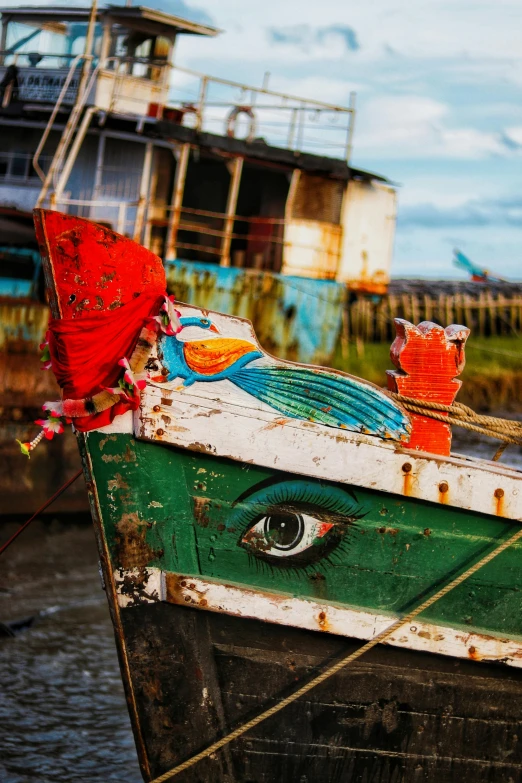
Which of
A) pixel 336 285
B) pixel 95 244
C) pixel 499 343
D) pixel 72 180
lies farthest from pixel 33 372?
pixel 499 343

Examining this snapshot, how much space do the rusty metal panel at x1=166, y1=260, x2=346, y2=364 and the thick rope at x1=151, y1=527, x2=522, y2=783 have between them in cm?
1200

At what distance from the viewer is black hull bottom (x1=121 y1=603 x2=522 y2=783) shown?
5004mm

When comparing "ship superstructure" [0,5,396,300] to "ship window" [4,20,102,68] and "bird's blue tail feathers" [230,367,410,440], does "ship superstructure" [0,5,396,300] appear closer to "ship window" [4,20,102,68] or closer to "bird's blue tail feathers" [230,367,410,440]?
"ship window" [4,20,102,68]

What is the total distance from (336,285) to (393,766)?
48.7ft

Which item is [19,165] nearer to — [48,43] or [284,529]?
[48,43]

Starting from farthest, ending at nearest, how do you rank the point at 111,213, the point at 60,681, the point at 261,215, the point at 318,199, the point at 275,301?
the point at 261,215, the point at 318,199, the point at 111,213, the point at 275,301, the point at 60,681

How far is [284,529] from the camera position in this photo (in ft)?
16.2

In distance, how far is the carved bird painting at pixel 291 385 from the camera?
4.82 meters

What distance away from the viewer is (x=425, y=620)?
5.02m

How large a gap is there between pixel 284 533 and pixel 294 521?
83 millimetres

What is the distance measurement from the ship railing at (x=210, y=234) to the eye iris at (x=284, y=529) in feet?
41.4

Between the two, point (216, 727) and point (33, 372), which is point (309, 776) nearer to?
point (216, 727)

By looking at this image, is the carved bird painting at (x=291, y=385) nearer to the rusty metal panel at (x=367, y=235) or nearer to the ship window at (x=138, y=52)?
the rusty metal panel at (x=367, y=235)

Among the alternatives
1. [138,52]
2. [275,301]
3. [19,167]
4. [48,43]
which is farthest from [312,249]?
[48,43]
